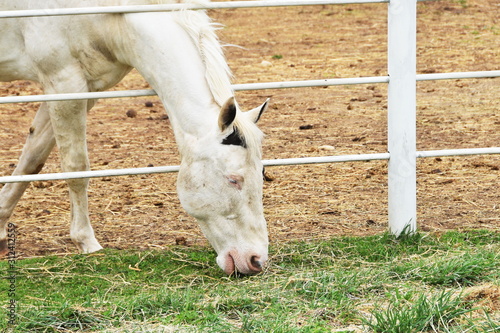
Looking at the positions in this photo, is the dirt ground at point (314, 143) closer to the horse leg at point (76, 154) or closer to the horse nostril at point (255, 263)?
the horse leg at point (76, 154)

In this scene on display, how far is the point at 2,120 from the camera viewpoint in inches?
299

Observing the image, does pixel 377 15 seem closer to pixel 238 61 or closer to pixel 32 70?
Answer: pixel 238 61

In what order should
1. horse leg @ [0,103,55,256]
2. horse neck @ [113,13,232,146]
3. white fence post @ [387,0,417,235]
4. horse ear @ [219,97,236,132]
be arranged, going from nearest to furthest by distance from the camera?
horse ear @ [219,97,236,132] < horse neck @ [113,13,232,146] < white fence post @ [387,0,417,235] < horse leg @ [0,103,55,256]

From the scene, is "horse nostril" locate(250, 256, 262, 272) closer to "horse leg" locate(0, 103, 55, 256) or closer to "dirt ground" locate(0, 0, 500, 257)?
"dirt ground" locate(0, 0, 500, 257)

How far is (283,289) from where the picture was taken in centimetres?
363

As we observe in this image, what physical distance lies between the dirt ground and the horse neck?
0.96 m

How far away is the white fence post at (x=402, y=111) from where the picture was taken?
422 centimetres

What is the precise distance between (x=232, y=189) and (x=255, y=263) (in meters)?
0.36

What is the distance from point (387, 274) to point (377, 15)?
9025 millimetres

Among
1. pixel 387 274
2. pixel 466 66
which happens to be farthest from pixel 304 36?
pixel 387 274

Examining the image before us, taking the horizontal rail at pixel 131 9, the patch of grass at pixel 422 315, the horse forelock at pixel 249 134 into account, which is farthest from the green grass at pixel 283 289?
the horizontal rail at pixel 131 9

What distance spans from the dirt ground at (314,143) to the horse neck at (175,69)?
96 centimetres

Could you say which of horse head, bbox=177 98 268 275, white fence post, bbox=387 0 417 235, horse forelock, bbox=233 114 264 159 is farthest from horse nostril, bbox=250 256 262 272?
white fence post, bbox=387 0 417 235

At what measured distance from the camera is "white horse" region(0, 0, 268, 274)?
3762 mm
